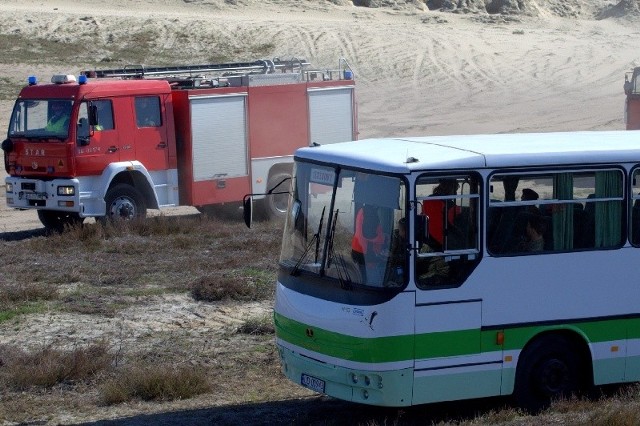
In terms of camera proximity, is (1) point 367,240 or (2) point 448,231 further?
(2) point 448,231

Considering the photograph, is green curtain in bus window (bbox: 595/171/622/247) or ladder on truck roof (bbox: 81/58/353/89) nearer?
green curtain in bus window (bbox: 595/171/622/247)

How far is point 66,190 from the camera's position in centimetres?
1866

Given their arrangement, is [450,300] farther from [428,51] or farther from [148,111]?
[428,51]

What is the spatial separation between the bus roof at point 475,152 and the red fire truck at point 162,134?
965cm

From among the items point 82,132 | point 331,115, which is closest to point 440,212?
point 82,132

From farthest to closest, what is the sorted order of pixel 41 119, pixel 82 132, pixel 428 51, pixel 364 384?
pixel 428 51 < pixel 41 119 < pixel 82 132 < pixel 364 384

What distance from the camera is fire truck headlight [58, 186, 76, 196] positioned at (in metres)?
18.6

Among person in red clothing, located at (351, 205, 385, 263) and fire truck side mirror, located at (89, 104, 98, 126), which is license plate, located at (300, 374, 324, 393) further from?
fire truck side mirror, located at (89, 104, 98, 126)

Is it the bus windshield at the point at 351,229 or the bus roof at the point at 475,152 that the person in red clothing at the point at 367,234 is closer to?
the bus windshield at the point at 351,229

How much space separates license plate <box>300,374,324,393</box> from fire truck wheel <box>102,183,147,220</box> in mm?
10277

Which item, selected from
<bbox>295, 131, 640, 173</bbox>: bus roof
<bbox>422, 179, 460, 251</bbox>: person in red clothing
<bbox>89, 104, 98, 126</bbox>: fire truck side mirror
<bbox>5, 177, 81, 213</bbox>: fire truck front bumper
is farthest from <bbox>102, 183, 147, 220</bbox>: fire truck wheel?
<bbox>422, 179, 460, 251</bbox>: person in red clothing

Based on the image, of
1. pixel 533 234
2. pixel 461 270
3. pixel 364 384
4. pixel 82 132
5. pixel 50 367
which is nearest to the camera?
pixel 364 384

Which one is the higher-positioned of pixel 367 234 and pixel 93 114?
pixel 93 114

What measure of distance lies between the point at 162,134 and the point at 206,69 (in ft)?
8.04
